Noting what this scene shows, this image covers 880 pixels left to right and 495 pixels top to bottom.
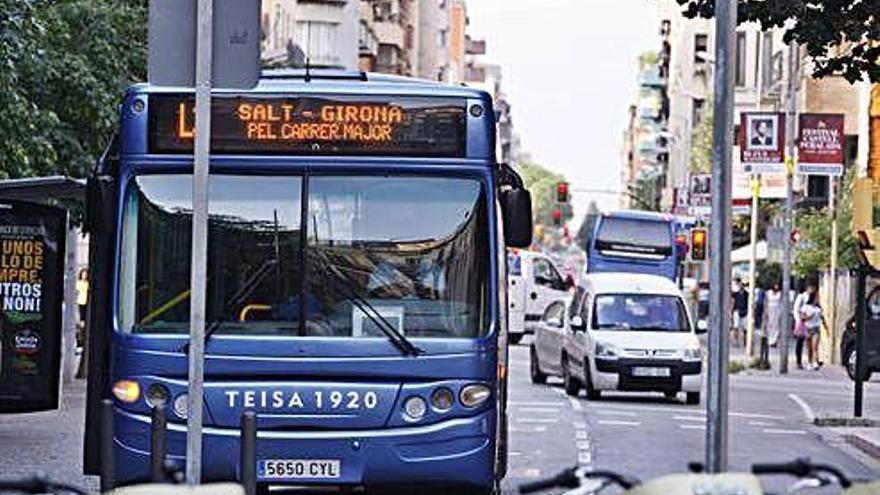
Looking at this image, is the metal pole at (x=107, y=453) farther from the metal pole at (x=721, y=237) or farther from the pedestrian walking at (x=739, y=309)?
the pedestrian walking at (x=739, y=309)

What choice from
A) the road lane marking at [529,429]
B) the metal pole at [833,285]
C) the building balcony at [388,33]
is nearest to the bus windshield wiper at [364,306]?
the road lane marking at [529,429]

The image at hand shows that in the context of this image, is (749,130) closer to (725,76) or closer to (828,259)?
(828,259)

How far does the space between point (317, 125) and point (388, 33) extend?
8754 cm

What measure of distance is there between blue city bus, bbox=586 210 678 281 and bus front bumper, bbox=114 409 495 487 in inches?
2149

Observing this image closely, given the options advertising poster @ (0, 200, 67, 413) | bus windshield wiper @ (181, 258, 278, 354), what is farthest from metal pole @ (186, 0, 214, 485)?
advertising poster @ (0, 200, 67, 413)

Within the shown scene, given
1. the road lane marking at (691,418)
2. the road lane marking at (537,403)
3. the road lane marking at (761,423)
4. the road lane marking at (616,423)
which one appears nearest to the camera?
the road lane marking at (616,423)

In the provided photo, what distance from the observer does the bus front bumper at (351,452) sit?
13.6 metres

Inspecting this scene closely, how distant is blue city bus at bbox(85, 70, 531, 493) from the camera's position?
539 inches

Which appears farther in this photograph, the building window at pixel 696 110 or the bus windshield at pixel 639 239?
the building window at pixel 696 110

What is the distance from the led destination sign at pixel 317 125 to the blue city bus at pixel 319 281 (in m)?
0.01

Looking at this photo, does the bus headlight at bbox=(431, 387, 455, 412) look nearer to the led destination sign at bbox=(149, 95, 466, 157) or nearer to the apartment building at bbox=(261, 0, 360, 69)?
the led destination sign at bbox=(149, 95, 466, 157)

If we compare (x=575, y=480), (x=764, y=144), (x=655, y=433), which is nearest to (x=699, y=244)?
(x=764, y=144)

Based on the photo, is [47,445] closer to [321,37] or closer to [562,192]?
[562,192]

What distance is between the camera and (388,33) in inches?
Result: 3981
